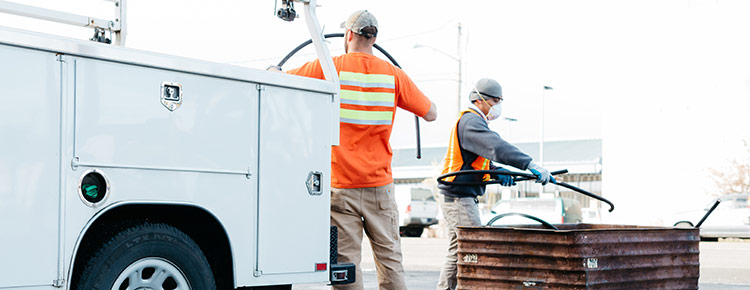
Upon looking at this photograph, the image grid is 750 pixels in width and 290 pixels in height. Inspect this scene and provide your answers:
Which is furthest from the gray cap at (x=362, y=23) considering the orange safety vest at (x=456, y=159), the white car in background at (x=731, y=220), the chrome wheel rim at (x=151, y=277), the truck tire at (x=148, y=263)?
the white car in background at (x=731, y=220)

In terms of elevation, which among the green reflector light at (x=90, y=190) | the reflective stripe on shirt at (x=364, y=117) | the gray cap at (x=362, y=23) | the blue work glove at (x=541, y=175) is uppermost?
the gray cap at (x=362, y=23)

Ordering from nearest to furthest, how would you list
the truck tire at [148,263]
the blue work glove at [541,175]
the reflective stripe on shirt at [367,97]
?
the truck tire at [148,263]
the reflective stripe on shirt at [367,97]
the blue work glove at [541,175]

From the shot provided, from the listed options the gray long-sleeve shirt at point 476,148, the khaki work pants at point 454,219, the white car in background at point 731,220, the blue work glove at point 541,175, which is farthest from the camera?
the white car in background at point 731,220

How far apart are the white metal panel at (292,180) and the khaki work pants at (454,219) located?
6.64ft

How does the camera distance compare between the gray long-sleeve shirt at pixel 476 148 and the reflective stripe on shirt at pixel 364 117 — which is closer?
the reflective stripe on shirt at pixel 364 117

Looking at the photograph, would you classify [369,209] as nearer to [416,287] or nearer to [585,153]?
[416,287]

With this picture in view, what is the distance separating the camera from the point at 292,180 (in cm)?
511

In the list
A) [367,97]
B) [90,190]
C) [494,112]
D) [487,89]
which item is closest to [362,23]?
[367,97]

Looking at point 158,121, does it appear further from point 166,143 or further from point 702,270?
point 702,270

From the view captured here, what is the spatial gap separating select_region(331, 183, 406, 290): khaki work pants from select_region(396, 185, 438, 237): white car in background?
2613 cm

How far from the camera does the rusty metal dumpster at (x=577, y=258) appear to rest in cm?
499

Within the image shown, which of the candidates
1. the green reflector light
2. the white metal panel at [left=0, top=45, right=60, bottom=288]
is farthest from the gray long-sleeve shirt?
the white metal panel at [left=0, top=45, right=60, bottom=288]

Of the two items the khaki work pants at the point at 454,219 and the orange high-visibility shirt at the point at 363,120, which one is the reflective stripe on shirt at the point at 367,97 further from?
the khaki work pants at the point at 454,219

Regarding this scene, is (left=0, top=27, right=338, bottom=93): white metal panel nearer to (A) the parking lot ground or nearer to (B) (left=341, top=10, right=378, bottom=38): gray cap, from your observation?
(B) (left=341, top=10, right=378, bottom=38): gray cap
